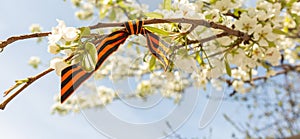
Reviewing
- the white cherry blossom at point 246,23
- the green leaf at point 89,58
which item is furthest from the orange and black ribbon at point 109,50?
the white cherry blossom at point 246,23

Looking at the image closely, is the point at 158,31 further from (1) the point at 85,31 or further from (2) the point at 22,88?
(2) the point at 22,88

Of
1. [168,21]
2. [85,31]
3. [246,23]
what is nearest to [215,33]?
[246,23]

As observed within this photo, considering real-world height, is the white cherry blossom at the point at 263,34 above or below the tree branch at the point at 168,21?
below

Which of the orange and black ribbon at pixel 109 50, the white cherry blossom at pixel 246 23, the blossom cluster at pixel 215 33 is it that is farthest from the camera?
the white cherry blossom at pixel 246 23

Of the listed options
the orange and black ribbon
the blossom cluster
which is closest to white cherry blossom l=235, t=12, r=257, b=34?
the blossom cluster

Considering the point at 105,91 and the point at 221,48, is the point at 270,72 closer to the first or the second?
the point at 221,48

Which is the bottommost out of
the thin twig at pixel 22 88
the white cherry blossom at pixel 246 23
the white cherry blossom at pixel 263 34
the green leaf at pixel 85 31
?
the thin twig at pixel 22 88

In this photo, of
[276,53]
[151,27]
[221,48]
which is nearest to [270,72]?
[276,53]

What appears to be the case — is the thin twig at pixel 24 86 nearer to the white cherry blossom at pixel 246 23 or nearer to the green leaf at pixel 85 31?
the green leaf at pixel 85 31
